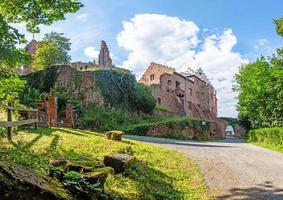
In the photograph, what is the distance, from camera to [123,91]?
4203 centimetres

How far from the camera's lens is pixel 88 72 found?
40.0 metres

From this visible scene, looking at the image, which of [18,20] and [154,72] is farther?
[154,72]

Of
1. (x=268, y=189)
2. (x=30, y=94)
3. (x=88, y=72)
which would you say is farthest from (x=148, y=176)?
(x=88, y=72)

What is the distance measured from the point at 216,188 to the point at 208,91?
6997 centimetres

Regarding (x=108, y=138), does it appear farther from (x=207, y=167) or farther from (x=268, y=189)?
(x=268, y=189)

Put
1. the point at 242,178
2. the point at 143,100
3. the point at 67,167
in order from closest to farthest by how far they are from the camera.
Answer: the point at 67,167 < the point at 242,178 < the point at 143,100

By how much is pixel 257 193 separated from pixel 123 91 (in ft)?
108

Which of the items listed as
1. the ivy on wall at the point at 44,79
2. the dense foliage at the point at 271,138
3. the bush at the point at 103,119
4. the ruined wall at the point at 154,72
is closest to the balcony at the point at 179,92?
the ruined wall at the point at 154,72

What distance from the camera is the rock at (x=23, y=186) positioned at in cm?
461

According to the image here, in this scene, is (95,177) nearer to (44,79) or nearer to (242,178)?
(242,178)

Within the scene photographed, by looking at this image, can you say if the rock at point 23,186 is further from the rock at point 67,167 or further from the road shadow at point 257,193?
the road shadow at point 257,193

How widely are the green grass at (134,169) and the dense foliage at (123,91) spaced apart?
83.9 feet

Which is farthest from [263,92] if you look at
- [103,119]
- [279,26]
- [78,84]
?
[78,84]

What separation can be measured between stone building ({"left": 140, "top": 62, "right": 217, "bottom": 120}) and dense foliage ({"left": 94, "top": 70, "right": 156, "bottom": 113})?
14307mm
